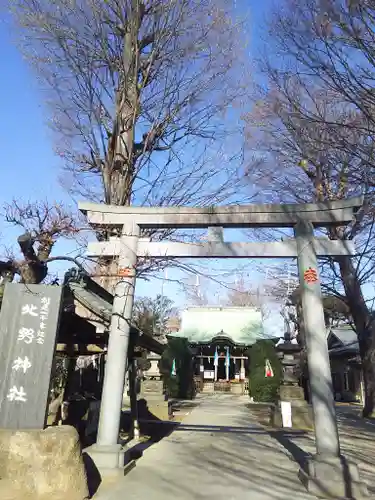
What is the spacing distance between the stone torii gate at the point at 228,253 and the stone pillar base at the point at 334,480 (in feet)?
0.09

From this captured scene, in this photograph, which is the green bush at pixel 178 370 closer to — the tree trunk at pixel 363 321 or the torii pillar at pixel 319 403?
the tree trunk at pixel 363 321

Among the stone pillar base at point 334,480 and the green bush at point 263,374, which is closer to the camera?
the stone pillar base at point 334,480

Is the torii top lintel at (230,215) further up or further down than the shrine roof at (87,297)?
further up

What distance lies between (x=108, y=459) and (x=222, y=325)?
25.5 meters

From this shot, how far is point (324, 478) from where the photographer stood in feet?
17.8

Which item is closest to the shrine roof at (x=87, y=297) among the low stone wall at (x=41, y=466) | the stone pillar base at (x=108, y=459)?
the stone pillar base at (x=108, y=459)

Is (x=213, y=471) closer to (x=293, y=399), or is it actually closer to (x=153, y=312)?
(x=293, y=399)

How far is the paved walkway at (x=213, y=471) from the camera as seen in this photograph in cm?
520

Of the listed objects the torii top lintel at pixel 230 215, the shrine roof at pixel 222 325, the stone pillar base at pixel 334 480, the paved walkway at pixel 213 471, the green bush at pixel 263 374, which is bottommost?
the paved walkway at pixel 213 471

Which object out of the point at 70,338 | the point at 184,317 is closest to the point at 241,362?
the point at 184,317

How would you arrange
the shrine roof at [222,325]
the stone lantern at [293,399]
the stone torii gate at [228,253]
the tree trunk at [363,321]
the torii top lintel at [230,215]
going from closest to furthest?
the stone torii gate at [228,253] < the torii top lintel at [230,215] < the stone lantern at [293,399] < the tree trunk at [363,321] < the shrine roof at [222,325]

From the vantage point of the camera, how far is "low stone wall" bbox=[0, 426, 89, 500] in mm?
4484

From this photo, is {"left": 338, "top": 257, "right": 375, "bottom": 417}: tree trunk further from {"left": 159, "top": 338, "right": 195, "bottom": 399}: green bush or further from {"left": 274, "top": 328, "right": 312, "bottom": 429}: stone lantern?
{"left": 159, "top": 338, "right": 195, "bottom": 399}: green bush

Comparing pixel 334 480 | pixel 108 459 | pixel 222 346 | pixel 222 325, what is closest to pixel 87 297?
pixel 108 459
